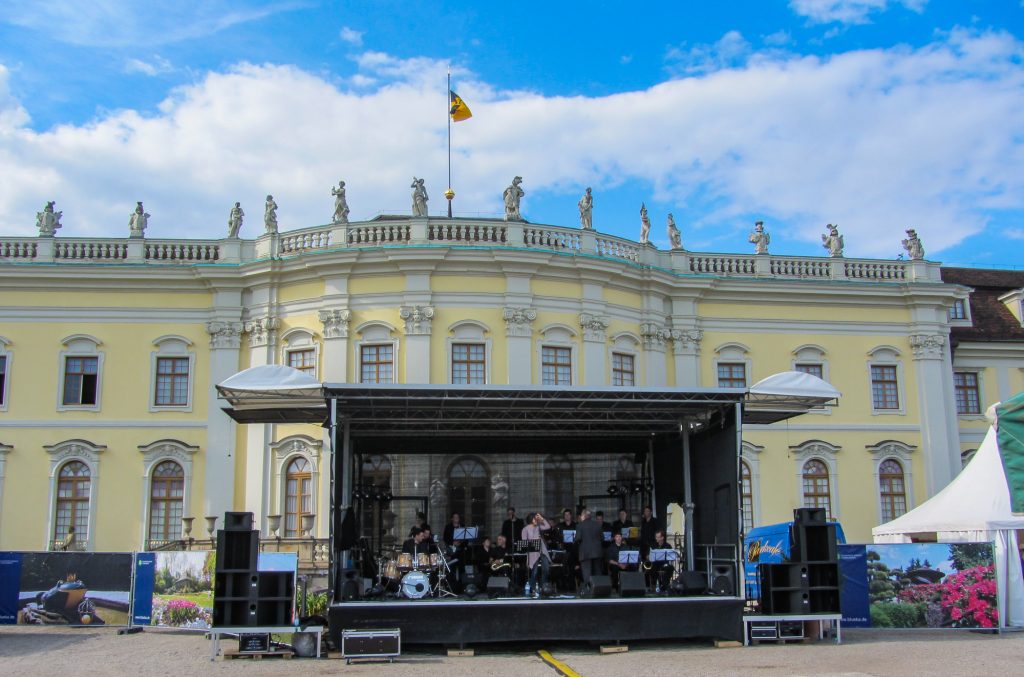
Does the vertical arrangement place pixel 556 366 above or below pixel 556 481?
above

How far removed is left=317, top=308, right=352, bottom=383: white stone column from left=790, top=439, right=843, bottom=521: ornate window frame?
12.2m

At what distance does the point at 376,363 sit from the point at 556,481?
697 centimetres

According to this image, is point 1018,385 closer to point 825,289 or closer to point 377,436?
point 825,289

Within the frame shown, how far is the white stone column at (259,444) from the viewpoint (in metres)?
25.8

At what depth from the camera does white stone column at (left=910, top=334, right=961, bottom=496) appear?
28703mm

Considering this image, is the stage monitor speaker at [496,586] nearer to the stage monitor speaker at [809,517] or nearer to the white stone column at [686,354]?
the stage monitor speaker at [809,517]

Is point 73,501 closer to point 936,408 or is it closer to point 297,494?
point 297,494

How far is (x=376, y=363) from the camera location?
25688 mm

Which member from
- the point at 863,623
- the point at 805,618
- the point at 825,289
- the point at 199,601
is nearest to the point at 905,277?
the point at 825,289

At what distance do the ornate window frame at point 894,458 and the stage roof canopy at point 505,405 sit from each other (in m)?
12.0

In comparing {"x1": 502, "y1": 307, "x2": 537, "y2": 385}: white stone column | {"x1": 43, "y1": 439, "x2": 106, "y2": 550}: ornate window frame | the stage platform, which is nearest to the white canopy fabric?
the stage platform

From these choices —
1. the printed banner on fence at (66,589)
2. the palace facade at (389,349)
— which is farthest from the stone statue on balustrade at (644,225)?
the printed banner on fence at (66,589)

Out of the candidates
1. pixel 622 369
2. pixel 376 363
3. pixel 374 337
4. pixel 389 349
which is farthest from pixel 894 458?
pixel 374 337

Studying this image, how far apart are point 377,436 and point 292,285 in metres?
8.97
